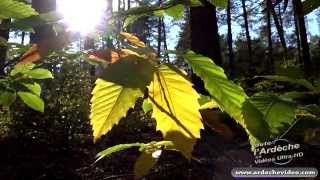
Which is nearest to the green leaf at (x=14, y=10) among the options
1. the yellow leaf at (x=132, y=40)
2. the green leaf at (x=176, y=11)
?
the yellow leaf at (x=132, y=40)

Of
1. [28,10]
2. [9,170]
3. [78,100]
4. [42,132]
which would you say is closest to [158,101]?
[28,10]

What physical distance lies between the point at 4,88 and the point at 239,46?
2070 inches

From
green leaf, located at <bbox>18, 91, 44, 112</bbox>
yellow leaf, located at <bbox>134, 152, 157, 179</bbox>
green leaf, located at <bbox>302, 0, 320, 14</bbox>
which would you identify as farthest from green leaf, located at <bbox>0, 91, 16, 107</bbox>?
green leaf, located at <bbox>302, 0, 320, 14</bbox>

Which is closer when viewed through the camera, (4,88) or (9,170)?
(4,88)

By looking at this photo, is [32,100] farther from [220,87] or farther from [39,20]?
[220,87]

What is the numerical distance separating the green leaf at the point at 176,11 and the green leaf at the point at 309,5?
240mm

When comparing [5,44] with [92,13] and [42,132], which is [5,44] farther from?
[42,132]

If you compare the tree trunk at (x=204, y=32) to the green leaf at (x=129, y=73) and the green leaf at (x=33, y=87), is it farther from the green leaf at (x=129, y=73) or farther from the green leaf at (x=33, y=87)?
the green leaf at (x=129, y=73)

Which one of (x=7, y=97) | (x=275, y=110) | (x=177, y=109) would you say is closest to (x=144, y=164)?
(x=177, y=109)

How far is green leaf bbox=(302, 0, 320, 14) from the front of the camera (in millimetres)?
725

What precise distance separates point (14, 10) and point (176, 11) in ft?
1.07

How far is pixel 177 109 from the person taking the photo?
0.66m

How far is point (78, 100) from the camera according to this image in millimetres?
9562

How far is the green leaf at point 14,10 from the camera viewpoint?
0.76 m
